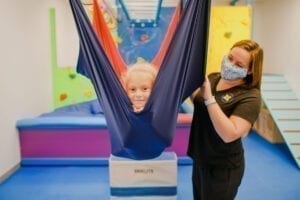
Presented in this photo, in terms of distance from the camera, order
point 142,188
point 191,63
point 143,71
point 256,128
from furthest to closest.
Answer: point 256,128 < point 142,188 < point 143,71 < point 191,63

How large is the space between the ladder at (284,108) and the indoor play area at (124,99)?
1cm

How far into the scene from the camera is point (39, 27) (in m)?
3.72

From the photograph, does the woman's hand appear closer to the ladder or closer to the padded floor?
the padded floor

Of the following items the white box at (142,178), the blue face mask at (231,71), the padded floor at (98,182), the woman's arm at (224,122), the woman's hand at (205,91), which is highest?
the blue face mask at (231,71)

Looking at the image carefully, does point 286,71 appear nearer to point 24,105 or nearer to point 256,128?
point 256,128

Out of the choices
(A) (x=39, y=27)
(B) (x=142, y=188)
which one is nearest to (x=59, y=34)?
(A) (x=39, y=27)

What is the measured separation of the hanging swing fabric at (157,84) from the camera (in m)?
1.24

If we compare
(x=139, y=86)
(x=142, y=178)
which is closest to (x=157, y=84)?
(x=139, y=86)

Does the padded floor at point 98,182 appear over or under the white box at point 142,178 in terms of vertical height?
under

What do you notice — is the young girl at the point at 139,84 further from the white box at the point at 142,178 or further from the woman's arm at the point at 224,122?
the white box at the point at 142,178

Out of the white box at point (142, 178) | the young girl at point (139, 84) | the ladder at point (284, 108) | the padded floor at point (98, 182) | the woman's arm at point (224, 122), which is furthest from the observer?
the ladder at point (284, 108)

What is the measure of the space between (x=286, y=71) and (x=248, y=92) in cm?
338

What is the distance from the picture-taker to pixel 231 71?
4.29ft

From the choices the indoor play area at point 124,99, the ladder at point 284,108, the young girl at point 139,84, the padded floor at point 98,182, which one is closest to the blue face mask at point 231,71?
the indoor play area at point 124,99
